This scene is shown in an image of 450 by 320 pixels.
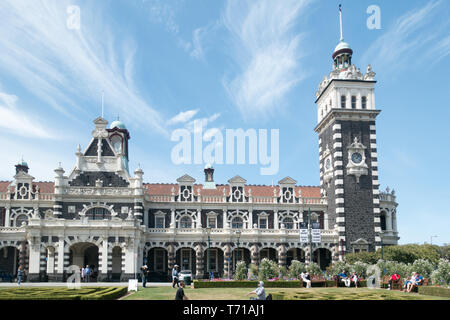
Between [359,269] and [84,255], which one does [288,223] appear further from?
[84,255]

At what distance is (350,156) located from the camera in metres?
58.8

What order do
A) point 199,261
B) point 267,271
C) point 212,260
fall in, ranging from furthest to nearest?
point 212,260 → point 199,261 → point 267,271

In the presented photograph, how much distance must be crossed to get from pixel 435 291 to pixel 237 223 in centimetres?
3360

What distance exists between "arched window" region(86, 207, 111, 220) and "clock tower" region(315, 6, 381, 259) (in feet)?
91.8

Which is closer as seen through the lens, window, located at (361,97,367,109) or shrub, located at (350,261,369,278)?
shrub, located at (350,261,369,278)

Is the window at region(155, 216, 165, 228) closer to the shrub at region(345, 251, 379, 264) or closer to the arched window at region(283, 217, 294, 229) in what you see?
the arched window at region(283, 217, 294, 229)

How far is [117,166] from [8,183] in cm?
1630

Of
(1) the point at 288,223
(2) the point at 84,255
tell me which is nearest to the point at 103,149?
(2) the point at 84,255

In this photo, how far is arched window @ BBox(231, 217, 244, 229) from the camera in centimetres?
6119

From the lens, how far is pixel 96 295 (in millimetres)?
24438

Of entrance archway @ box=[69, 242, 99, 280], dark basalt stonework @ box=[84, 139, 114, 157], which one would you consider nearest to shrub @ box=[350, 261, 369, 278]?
entrance archway @ box=[69, 242, 99, 280]

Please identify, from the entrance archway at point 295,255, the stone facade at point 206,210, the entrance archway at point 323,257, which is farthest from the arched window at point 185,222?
the entrance archway at point 323,257
